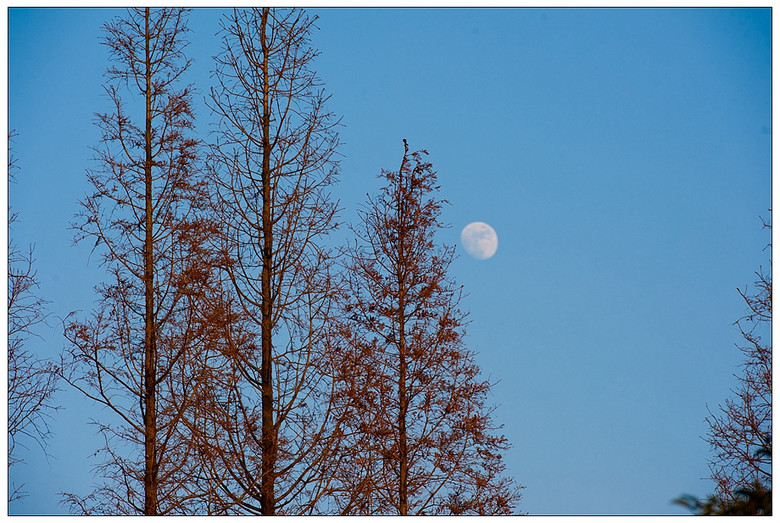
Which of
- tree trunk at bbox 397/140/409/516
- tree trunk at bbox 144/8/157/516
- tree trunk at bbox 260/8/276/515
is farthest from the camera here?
tree trunk at bbox 397/140/409/516

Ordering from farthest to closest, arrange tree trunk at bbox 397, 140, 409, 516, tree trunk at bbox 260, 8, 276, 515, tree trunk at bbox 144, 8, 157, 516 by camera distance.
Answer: tree trunk at bbox 397, 140, 409, 516
tree trunk at bbox 144, 8, 157, 516
tree trunk at bbox 260, 8, 276, 515

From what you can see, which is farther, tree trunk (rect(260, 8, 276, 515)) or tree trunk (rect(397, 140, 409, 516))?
tree trunk (rect(397, 140, 409, 516))

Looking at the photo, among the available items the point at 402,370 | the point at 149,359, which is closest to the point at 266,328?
the point at 149,359

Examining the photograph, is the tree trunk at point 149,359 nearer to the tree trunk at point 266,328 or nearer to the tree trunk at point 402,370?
the tree trunk at point 266,328

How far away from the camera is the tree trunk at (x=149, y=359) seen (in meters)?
11.4

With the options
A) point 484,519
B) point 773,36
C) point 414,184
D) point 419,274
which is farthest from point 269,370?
point 773,36

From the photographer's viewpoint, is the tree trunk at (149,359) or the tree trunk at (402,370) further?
the tree trunk at (402,370)

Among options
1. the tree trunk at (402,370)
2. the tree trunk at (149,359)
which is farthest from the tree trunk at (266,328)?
A: the tree trunk at (402,370)

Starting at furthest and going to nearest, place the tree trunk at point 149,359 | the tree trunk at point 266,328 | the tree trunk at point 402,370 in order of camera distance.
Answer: the tree trunk at point 402,370, the tree trunk at point 149,359, the tree trunk at point 266,328

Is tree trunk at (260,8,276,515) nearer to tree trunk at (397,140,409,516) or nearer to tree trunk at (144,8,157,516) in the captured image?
tree trunk at (144,8,157,516)

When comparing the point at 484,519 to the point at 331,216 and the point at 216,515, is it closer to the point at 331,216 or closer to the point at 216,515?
the point at 216,515

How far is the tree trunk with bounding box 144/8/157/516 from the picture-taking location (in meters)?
11.4

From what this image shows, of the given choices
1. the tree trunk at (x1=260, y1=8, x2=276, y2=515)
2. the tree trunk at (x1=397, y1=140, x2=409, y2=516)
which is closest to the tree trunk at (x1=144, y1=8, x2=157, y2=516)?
the tree trunk at (x1=260, y1=8, x2=276, y2=515)

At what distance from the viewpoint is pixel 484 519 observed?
1151cm
